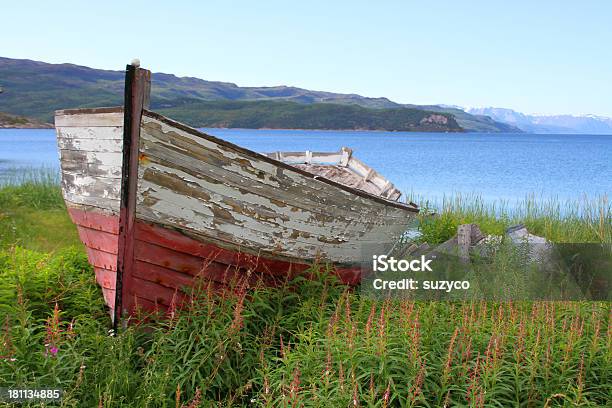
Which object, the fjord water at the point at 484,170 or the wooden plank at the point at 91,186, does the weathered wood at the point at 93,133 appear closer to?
the wooden plank at the point at 91,186

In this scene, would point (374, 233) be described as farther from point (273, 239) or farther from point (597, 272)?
point (597, 272)

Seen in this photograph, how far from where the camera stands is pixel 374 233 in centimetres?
721

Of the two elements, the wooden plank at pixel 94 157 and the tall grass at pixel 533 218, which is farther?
the tall grass at pixel 533 218

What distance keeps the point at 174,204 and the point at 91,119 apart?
1133 mm

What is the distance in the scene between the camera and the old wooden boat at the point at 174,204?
5180mm

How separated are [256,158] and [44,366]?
7.67 ft

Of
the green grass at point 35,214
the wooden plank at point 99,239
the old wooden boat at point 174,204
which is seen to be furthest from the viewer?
the green grass at point 35,214

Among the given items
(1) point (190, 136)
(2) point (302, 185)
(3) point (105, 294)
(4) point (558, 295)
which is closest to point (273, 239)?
(2) point (302, 185)

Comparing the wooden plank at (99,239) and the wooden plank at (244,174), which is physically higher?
the wooden plank at (244,174)

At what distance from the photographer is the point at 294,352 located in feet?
16.5

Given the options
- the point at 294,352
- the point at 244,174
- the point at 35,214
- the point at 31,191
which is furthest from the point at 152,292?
the point at 31,191

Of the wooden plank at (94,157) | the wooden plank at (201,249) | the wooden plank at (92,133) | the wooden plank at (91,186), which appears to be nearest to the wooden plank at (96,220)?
the wooden plank at (91,186)

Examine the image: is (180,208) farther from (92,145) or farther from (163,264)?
A: (92,145)

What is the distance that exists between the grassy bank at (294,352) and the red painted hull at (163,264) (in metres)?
0.21
